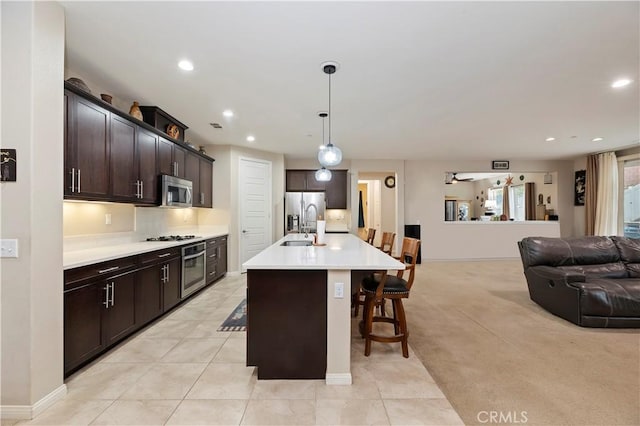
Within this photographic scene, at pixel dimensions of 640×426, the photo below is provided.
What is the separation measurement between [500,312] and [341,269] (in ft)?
8.90

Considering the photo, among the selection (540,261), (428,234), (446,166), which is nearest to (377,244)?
(428,234)

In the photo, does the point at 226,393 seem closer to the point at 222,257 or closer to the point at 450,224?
the point at 222,257

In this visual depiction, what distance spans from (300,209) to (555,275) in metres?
4.71

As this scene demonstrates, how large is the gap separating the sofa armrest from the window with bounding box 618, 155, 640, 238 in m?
4.40

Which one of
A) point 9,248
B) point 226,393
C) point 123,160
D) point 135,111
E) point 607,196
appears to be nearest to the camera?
point 9,248

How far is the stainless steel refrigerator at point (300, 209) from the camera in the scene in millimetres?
6713

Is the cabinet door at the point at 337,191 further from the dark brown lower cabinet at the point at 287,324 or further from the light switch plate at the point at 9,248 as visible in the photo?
the light switch plate at the point at 9,248

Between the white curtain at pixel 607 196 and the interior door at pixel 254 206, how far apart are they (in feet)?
24.2

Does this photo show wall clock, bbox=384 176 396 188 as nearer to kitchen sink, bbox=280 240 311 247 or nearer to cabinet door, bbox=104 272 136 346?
kitchen sink, bbox=280 240 311 247

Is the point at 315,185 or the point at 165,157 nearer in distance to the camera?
the point at 165,157

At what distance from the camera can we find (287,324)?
2.12m

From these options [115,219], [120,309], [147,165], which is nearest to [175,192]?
[147,165]

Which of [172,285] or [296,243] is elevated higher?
[296,243]

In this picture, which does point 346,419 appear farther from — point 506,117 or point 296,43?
point 506,117
